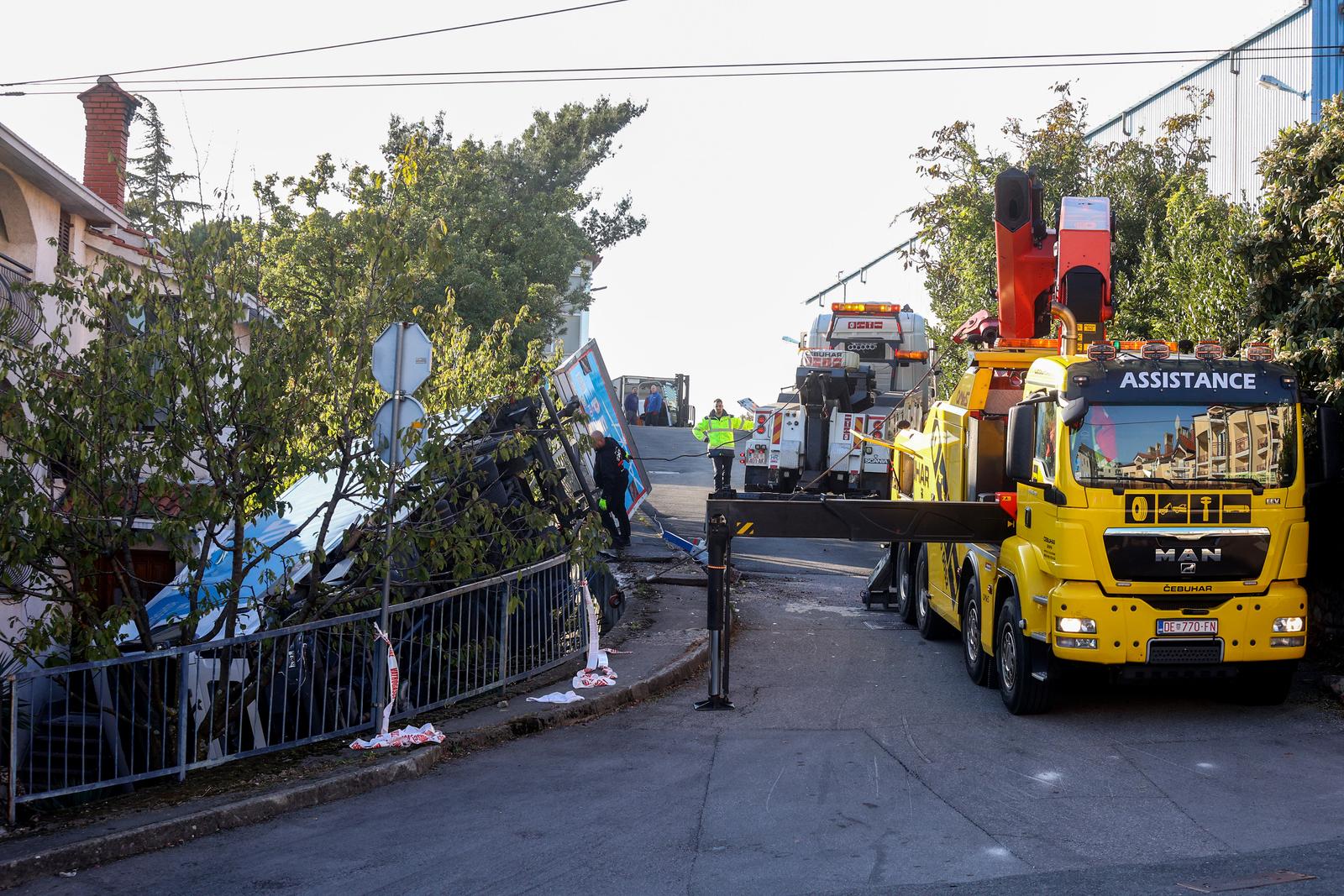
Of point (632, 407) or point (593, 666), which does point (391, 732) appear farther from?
point (632, 407)

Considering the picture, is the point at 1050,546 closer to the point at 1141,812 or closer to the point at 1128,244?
the point at 1141,812

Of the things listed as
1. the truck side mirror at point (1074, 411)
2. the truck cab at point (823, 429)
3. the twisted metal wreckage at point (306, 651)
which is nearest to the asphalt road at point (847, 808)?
the twisted metal wreckage at point (306, 651)

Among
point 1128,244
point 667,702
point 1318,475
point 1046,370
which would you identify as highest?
point 1128,244

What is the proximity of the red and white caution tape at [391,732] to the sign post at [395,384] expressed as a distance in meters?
0.11

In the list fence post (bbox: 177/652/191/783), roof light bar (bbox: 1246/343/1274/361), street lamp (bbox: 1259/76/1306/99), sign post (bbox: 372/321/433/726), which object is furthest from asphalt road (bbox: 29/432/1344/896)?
street lamp (bbox: 1259/76/1306/99)

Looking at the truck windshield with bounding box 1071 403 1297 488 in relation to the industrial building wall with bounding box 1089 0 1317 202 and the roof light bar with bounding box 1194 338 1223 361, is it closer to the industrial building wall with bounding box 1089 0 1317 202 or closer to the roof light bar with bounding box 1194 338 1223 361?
the roof light bar with bounding box 1194 338 1223 361


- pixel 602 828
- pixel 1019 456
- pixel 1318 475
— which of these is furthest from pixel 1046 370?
pixel 602 828

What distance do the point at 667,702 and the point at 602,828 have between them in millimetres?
3455

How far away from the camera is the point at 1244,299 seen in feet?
43.4

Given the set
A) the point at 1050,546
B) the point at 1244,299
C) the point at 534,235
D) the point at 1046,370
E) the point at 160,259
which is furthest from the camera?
the point at 534,235

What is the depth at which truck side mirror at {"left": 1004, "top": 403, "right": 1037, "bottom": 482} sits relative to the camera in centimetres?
955

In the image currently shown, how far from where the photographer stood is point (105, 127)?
18.5 meters

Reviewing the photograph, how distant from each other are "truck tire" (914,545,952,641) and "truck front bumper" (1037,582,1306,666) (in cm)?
388

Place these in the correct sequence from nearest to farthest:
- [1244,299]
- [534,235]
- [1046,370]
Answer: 1. [1046,370]
2. [1244,299]
3. [534,235]
